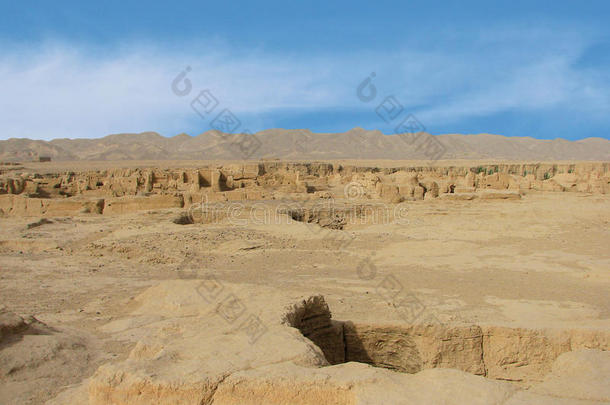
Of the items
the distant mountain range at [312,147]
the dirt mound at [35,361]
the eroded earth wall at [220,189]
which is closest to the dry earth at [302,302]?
the dirt mound at [35,361]

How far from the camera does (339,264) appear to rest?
1057 cm

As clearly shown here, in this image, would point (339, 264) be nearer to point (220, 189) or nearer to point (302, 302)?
point (302, 302)

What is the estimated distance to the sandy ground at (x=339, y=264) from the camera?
694cm

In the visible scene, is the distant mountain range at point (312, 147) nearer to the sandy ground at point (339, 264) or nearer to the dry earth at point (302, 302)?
the dry earth at point (302, 302)

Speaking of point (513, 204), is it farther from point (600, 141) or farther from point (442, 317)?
point (600, 141)

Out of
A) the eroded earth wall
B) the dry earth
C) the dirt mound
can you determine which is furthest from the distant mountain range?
the dirt mound

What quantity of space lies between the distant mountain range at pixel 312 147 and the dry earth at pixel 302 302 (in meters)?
77.6

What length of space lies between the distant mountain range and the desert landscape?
3042 inches

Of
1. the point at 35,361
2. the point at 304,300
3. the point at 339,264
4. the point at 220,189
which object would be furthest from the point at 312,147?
the point at 35,361

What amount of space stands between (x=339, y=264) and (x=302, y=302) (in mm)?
5544

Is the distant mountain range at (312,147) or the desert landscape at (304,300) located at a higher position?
the distant mountain range at (312,147)

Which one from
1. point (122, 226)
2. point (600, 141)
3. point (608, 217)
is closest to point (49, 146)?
point (122, 226)

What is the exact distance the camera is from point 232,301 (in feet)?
17.7

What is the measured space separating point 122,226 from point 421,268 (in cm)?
901
